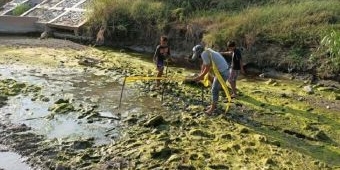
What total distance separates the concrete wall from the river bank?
305 inches

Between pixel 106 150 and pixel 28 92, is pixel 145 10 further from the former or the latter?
pixel 106 150

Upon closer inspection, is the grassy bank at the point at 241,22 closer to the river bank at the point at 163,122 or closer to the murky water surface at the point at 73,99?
the river bank at the point at 163,122

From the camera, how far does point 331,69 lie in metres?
15.2

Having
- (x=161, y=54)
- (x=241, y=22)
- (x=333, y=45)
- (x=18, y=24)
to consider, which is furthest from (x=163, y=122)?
(x=18, y=24)

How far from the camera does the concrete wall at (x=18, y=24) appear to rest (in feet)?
76.6

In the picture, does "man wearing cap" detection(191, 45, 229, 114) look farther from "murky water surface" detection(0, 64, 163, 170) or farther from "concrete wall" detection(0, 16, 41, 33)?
"concrete wall" detection(0, 16, 41, 33)

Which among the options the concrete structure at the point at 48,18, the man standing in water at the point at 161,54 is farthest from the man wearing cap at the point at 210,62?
the concrete structure at the point at 48,18

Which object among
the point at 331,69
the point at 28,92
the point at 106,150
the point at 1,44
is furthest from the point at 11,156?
the point at 1,44

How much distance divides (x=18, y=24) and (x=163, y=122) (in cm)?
1527

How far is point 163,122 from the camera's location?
1043 centimetres

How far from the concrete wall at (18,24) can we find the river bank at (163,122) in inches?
305

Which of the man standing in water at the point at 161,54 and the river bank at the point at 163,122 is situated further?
the man standing in water at the point at 161,54

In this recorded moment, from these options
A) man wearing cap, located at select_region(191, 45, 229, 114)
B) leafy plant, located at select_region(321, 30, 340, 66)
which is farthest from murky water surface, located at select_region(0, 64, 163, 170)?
leafy plant, located at select_region(321, 30, 340, 66)

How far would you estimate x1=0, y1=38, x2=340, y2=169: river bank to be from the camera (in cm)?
859
